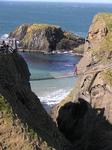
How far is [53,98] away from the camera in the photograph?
6084 cm

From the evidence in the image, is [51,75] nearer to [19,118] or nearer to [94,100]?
[94,100]

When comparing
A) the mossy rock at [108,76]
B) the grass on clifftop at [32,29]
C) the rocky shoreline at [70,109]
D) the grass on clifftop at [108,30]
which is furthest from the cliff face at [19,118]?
the grass on clifftop at [32,29]

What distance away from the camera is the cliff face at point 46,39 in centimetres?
10312

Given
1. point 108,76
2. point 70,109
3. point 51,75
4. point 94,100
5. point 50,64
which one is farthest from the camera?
point 50,64

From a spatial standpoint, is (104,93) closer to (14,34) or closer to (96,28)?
(96,28)

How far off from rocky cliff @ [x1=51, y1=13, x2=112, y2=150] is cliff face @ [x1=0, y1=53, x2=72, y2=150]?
7.15 m

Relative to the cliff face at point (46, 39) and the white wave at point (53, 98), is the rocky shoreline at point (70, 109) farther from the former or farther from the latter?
the cliff face at point (46, 39)

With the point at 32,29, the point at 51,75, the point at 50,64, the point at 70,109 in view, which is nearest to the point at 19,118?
the point at 70,109

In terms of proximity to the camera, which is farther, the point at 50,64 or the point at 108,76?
the point at 50,64

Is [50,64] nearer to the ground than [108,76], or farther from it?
nearer to the ground

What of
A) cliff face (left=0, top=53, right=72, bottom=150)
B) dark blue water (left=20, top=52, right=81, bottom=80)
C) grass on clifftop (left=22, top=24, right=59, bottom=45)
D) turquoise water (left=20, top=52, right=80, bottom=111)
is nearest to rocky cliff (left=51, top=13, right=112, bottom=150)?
turquoise water (left=20, top=52, right=80, bottom=111)

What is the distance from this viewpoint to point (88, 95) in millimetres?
42312

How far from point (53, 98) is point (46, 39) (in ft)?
141

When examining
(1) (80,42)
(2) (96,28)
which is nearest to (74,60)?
(1) (80,42)
